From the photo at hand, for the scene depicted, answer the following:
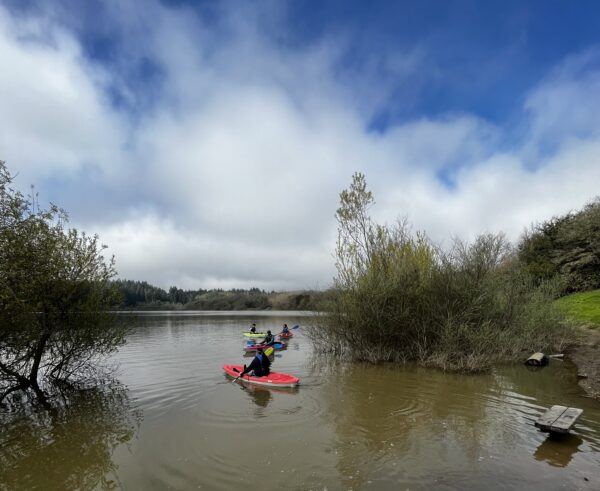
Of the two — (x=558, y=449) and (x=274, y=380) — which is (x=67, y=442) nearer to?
(x=274, y=380)

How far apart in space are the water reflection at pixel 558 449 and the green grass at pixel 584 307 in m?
16.8

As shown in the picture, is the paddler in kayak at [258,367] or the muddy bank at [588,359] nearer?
the muddy bank at [588,359]

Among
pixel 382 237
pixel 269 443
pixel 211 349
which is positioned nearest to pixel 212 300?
pixel 211 349

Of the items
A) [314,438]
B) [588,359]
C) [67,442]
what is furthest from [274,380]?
[588,359]

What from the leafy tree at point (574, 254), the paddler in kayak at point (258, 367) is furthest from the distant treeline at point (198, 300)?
the paddler in kayak at point (258, 367)

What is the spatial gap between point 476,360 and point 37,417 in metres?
15.7

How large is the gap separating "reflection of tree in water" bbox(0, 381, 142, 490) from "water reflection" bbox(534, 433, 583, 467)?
830 centimetres

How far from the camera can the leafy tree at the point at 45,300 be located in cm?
959

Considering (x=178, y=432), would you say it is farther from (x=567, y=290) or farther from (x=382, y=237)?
(x=567, y=290)

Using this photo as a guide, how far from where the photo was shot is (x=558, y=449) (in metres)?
8.01

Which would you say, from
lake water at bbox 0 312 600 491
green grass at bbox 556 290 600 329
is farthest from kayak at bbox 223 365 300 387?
green grass at bbox 556 290 600 329

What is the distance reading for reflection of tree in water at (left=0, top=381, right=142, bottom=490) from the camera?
276 inches

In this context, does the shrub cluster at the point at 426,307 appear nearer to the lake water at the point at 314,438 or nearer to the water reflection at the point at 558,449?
the lake water at the point at 314,438

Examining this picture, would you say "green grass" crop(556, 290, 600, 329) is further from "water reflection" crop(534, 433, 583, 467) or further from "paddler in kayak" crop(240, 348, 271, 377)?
"paddler in kayak" crop(240, 348, 271, 377)
